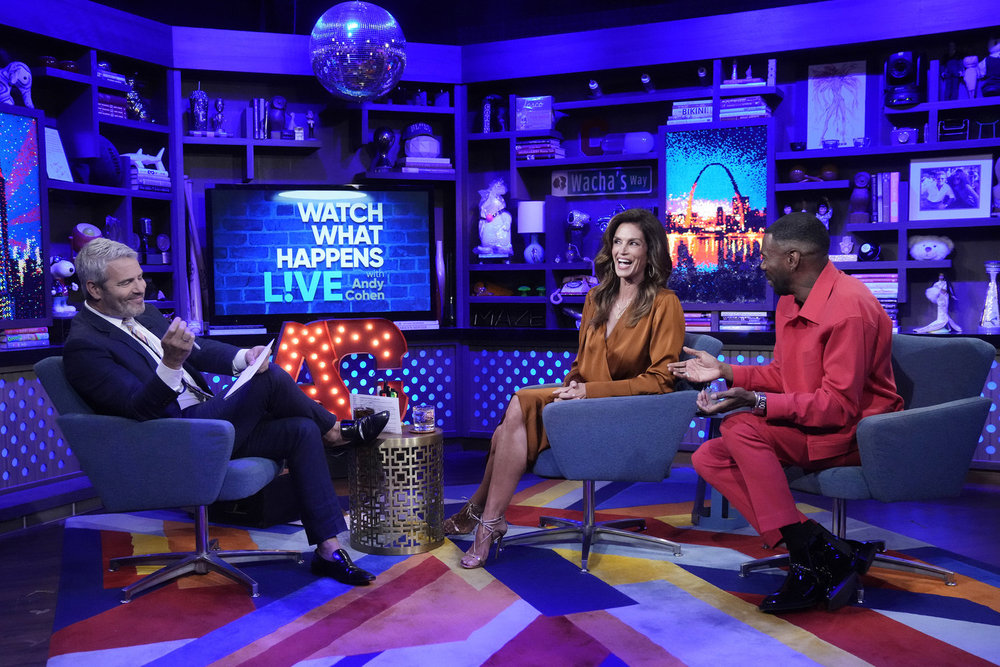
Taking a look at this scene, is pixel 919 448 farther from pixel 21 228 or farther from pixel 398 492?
pixel 21 228

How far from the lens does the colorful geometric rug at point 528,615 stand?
2.51 metres

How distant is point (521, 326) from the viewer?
5789mm

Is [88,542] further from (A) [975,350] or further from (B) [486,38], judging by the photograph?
(B) [486,38]

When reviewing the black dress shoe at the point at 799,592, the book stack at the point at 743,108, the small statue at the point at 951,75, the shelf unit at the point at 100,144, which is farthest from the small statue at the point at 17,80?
the small statue at the point at 951,75

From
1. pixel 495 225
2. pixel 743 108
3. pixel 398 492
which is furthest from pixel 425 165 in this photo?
pixel 398 492

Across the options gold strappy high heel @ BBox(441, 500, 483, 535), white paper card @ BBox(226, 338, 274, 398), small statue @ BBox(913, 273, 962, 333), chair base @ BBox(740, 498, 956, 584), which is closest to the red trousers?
chair base @ BBox(740, 498, 956, 584)

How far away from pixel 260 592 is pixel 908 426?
219cm

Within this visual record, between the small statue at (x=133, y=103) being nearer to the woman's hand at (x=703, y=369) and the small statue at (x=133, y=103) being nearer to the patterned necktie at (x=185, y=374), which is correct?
the patterned necktie at (x=185, y=374)

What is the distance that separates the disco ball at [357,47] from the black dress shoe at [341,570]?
2.14 metres

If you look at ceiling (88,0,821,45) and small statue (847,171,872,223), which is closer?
small statue (847,171,872,223)

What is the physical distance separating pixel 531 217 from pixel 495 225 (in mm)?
248

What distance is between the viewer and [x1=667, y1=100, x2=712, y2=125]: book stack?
525cm

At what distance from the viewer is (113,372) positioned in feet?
9.78

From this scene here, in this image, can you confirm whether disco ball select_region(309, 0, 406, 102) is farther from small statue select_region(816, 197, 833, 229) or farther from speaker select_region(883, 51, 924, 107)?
speaker select_region(883, 51, 924, 107)
